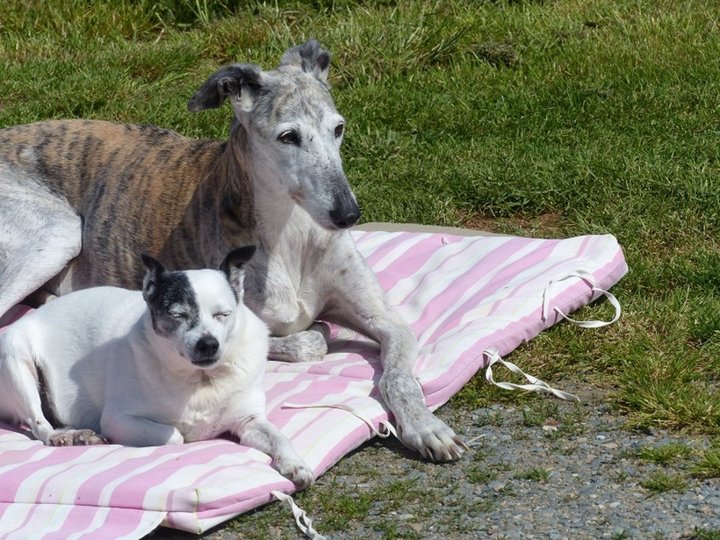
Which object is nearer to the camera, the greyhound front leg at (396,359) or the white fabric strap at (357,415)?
the greyhound front leg at (396,359)

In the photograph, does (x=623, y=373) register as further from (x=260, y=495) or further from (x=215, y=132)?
(x=215, y=132)

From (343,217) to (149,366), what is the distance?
0.97m

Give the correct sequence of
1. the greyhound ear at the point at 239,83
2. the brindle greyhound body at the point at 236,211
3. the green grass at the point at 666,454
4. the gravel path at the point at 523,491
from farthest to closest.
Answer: the greyhound ear at the point at 239,83 → the brindle greyhound body at the point at 236,211 → the green grass at the point at 666,454 → the gravel path at the point at 523,491

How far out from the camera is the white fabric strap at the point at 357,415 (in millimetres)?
4590

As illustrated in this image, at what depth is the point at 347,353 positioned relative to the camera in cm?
541

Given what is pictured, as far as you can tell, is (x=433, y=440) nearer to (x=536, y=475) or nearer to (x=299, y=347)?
(x=536, y=475)

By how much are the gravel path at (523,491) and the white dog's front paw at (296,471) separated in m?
0.06

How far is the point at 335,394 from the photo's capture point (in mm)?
4863

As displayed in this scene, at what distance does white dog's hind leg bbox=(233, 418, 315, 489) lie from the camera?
163 inches

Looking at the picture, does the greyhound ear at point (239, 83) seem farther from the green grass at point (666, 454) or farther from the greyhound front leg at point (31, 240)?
the green grass at point (666, 454)

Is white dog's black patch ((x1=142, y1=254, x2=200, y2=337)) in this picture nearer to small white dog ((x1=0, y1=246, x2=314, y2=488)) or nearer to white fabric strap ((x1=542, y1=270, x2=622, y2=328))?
small white dog ((x1=0, y1=246, x2=314, y2=488))

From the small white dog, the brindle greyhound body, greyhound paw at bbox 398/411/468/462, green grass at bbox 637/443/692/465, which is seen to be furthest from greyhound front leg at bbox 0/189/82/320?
green grass at bbox 637/443/692/465

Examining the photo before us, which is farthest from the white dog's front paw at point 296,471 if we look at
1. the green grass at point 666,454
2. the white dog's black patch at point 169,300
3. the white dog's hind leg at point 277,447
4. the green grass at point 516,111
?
the green grass at point 666,454

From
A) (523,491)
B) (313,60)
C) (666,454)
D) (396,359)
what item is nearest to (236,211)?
(313,60)
